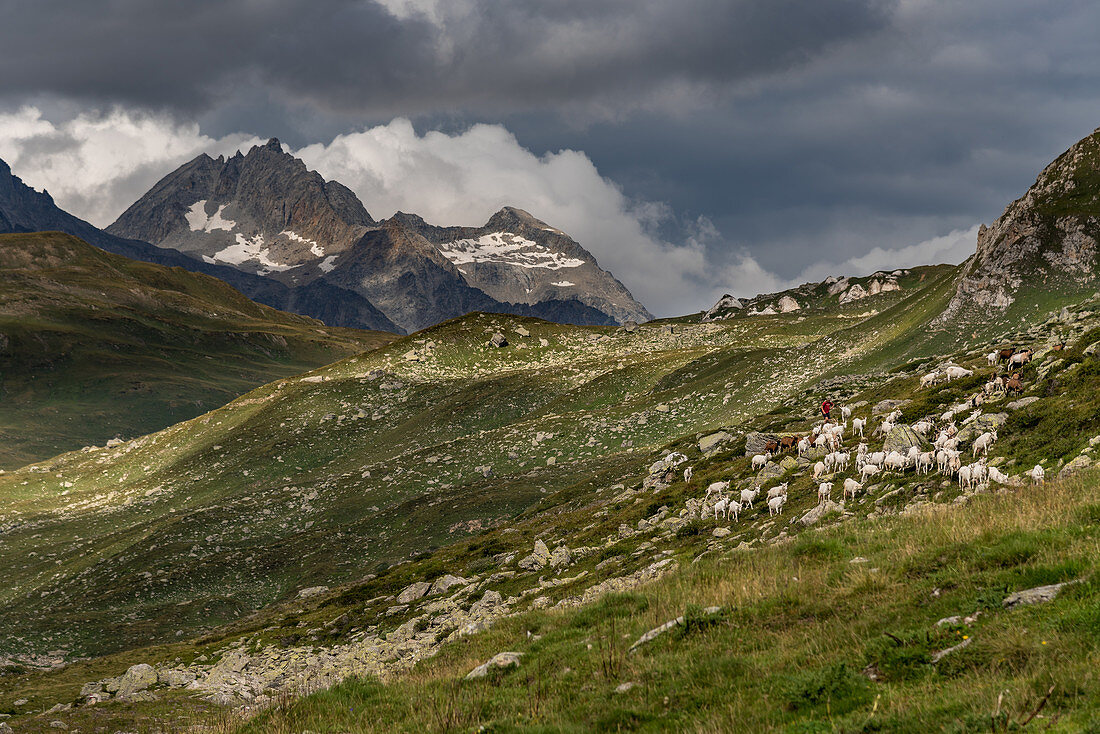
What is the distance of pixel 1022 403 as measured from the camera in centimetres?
2627

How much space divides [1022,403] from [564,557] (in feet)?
69.7

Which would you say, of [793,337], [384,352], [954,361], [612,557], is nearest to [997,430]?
[612,557]

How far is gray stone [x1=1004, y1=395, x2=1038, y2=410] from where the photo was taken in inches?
1026

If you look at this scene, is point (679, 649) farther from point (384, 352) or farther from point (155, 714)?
point (384, 352)

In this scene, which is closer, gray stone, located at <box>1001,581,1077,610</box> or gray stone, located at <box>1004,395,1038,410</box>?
gray stone, located at <box>1001,581,1077,610</box>

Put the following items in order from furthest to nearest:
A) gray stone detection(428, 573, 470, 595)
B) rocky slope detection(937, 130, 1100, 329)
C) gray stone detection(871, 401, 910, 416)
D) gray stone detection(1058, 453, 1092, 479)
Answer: rocky slope detection(937, 130, 1100, 329) < gray stone detection(871, 401, 910, 416) < gray stone detection(428, 573, 470, 595) < gray stone detection(1058, 453, 1092, 479)

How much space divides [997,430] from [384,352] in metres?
111

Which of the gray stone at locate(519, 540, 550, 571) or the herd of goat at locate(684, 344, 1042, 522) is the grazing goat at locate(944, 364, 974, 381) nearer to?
the herd of goat at locate(684, 344, 1042, 522)

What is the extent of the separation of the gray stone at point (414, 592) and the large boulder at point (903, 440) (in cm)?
2540

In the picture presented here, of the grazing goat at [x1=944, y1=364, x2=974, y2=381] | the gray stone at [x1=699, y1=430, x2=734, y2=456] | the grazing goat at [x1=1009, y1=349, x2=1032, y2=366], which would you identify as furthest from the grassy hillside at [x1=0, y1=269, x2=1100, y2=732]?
the gray stone at [x1=699, y1=430, x2=734, y2=456]

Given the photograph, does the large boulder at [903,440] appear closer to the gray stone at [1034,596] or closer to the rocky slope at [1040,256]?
the gray stone at [1034,596]

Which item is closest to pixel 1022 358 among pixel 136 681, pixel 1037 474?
pixel 1037 474

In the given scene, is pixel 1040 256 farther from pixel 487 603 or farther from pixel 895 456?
pixel 487 603

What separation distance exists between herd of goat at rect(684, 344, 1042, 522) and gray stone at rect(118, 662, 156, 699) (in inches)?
1032
